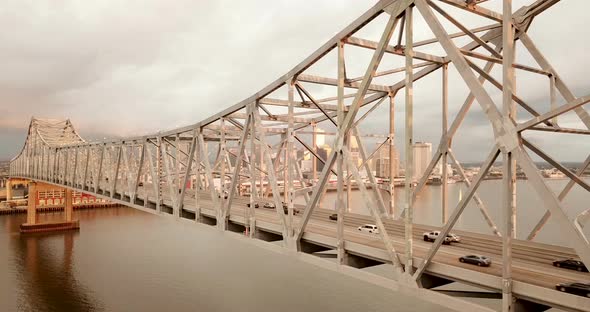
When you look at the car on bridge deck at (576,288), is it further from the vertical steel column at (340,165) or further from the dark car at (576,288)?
the vertical steel column at (340,165)

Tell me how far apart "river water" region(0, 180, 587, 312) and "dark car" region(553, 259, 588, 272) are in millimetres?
21032

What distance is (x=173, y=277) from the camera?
42.5m

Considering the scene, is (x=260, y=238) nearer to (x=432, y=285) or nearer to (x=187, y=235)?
(x=432, y=285)

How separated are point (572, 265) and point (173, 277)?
128ft

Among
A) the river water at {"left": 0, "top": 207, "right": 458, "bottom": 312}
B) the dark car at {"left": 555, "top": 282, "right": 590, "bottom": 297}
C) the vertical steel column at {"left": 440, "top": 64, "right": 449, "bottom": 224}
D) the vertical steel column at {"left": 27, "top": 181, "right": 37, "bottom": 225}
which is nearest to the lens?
the dark car at {"left": 555, "top": 282, "right": 590, "bottom": 297}

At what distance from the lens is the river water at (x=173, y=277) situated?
115ft

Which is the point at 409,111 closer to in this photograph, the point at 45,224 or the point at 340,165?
the point at 340,165

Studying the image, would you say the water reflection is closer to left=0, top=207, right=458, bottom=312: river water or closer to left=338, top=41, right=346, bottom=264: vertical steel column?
left=0, top=207, right=458, bottom=312: river water

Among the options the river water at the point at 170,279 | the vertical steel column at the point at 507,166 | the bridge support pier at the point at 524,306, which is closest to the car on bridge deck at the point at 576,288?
the bridge support pier at the point at 524,306

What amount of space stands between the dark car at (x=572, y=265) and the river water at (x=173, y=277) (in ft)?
69.0

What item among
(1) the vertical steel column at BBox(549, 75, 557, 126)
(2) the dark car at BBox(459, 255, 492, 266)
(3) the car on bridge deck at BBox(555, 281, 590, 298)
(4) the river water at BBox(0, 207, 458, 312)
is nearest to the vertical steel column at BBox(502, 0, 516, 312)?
(3) the car on bridge deck at BBox(555, 281, 590, 298)

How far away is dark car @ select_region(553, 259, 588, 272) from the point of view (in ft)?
33.3

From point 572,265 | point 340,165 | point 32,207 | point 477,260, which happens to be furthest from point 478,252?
point 32,207

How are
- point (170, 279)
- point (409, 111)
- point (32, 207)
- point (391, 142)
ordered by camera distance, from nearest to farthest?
point (409, 111), point (391, 142), point (170, 279), point (32, 207)
